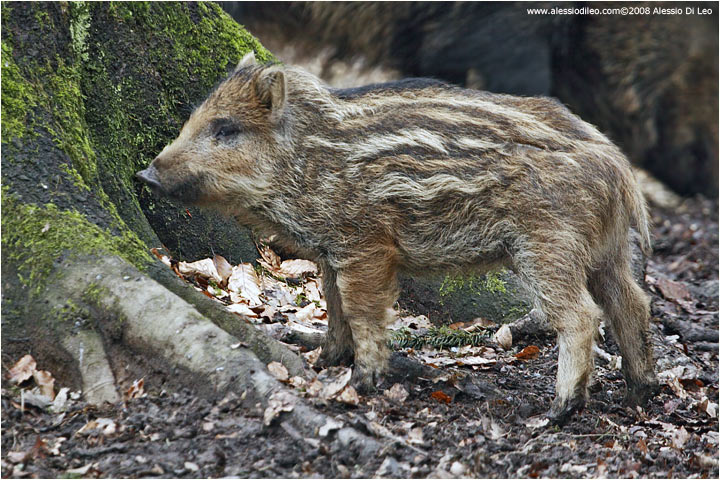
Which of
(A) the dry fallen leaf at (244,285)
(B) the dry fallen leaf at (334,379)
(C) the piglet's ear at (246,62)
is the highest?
(C) the piglet's ear at (246,62)

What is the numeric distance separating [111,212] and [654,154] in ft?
36.9

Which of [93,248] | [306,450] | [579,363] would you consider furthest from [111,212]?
[579,363]

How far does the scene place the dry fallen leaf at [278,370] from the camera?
4.35 metres

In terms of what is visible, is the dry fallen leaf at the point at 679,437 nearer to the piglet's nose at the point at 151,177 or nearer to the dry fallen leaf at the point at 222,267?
the dry fallen leaf at the point at 222,267

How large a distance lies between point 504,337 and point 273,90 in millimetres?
2641

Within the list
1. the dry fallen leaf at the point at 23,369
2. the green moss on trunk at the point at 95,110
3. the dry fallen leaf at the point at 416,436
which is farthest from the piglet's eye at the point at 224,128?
the dry fallen leaf at the point at 416,436

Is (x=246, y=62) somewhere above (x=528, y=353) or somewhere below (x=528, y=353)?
above

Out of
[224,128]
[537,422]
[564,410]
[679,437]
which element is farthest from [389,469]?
[224,128]

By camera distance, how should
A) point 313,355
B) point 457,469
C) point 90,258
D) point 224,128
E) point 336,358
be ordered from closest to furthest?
point 457,469, point 90,258, point 224,128, point 336,358, point 313,355

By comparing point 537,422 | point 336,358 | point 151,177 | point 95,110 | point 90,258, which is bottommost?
point 537,422

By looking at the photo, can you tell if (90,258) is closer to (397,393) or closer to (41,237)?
(41,237)

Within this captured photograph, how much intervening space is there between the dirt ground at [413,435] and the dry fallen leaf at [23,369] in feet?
0.16

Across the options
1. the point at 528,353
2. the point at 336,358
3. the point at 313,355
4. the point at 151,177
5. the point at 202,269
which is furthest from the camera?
the point at 528,353

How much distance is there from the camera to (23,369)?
407cm
